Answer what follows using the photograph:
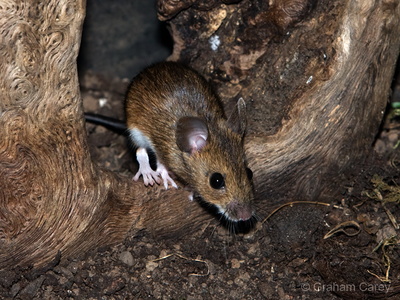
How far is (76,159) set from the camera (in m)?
4.78

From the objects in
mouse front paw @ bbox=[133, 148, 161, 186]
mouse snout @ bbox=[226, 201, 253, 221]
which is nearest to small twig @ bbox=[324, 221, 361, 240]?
mouse snout @ bbox=[226, 201, 253, 221]

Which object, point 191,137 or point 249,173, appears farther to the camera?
point 191,137

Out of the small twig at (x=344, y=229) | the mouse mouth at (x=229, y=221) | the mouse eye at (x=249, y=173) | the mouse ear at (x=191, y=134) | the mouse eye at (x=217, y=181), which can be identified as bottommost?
the small twig at (x=344, y=229)

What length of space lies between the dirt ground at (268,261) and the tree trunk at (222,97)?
5.6 inches

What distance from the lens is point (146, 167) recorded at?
5.77 meters

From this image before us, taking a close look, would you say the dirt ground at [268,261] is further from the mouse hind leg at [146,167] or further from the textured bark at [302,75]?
the mouse hind leg at [146,167]

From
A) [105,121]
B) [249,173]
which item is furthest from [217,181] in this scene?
[105,121]

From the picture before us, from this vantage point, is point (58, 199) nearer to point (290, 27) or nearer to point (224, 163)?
point (224, 163)

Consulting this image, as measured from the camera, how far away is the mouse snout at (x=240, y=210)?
5230 millimetres

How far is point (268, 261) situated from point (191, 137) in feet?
3.98

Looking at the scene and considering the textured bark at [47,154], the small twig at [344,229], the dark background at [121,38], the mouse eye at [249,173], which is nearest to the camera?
the textured bark at [47,154]

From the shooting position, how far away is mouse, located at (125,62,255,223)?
5.27m

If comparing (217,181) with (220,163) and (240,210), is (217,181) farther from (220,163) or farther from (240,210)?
(240,210)

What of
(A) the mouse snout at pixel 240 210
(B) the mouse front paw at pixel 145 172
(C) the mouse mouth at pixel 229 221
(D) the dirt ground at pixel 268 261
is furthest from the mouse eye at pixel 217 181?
(D) the dirt ground at pixel 268 261
